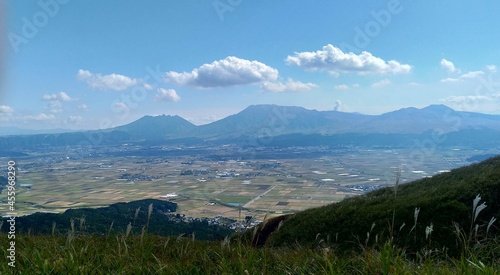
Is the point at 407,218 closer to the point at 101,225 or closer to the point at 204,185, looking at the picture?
the point at 101,225

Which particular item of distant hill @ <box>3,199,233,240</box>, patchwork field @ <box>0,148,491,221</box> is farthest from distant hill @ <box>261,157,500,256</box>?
patchwork field @ <box>0,148,491,221</box>

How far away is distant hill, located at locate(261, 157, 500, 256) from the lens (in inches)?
526

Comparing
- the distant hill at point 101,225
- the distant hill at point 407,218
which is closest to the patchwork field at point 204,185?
the distant hill at point 101,225

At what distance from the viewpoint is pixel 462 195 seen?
616 inches

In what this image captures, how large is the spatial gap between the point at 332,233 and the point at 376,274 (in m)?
12.9

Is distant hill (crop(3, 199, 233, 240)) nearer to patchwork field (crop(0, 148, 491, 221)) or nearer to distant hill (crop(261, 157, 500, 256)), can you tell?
distant hill (crop(261, 157, 500, 256))

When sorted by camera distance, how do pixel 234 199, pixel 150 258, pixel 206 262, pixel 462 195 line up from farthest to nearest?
1. pixel 234 199
2. pixel 462 195
3. pixel 150 258
4. pixel 206 262

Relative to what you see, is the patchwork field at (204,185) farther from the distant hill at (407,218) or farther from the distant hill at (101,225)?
the distant hill at (407,218)

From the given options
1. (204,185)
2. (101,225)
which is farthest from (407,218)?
(204,185)

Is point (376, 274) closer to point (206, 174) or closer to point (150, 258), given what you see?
point (150, 258)

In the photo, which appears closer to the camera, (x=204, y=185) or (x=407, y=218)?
(x=407, y=218)

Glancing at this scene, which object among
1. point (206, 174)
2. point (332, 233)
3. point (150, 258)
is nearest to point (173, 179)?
point (206, 174)

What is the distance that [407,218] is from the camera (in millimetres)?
15336

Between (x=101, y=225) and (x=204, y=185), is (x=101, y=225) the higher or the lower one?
the higher one
